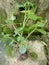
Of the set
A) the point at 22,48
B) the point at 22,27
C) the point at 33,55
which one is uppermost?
the point at 22,27

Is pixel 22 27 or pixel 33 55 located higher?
pixel 22 27

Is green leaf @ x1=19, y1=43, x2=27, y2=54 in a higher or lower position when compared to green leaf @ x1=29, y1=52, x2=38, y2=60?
higher

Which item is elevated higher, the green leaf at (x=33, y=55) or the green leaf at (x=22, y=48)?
the green leaf at (x=22, y=48)

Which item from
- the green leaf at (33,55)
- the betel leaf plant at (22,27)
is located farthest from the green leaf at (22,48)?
the green leaf at (33,55)

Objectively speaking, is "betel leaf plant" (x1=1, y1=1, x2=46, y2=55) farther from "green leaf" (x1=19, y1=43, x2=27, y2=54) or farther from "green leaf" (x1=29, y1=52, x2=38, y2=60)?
"green leaf" (x1=29, y1=52, x2=38, y2=60)

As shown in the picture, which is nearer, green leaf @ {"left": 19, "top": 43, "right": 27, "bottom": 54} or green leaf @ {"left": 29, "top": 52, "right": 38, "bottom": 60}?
green leaf @ {"left": 19, "top": 43, "right": 27, "bottom": 54}

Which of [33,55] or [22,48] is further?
[33,55]

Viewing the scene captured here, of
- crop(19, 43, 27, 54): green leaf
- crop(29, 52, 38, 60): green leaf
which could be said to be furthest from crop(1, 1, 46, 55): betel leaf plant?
crop(29, 52, 38, 60): green leaf

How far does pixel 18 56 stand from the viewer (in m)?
1.50

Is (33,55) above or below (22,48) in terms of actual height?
below

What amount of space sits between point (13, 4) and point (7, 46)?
398mm

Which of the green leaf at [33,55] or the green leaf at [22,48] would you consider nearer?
the green leaf at [22,48]

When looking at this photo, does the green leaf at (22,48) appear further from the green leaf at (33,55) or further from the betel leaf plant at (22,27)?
the green leaf at (33,55)

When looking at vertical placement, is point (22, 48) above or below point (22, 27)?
below
